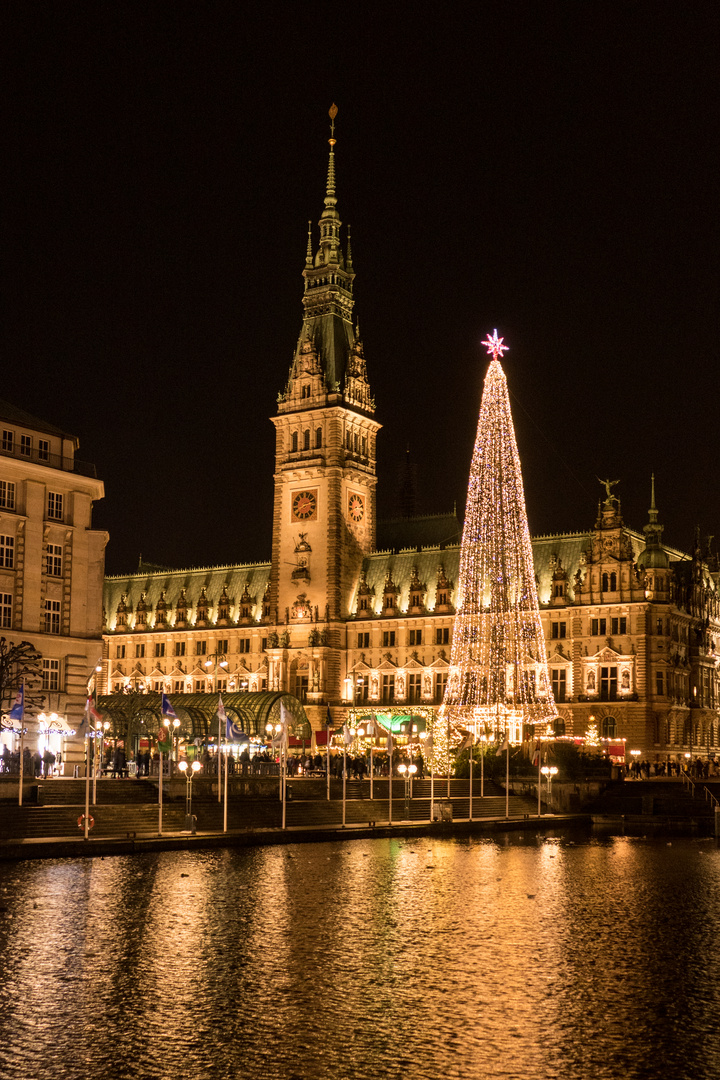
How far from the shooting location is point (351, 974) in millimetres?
24719

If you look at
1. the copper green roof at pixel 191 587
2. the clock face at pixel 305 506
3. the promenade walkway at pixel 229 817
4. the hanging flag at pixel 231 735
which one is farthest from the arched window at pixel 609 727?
the hanging flag at pixel 231 735

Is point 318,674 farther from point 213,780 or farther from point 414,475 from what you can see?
point 213,780

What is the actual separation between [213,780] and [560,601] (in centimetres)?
6446

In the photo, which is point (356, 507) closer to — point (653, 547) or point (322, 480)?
point (322, 480)

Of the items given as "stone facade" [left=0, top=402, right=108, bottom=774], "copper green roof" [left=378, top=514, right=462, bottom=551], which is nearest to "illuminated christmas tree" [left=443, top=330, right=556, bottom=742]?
"stone facade" [left=0, top=402, right=108, bottom=774]

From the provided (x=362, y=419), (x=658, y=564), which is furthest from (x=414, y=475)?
(x=658, y=564)

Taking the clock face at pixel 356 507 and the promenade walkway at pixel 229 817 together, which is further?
the clock face at pixel 356 507

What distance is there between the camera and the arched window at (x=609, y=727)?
121 m

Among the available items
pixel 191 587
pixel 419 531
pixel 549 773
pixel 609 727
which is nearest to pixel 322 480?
pixel 419 531

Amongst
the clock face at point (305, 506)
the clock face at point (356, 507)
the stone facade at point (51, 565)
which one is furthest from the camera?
the clock face at point (356, 507)

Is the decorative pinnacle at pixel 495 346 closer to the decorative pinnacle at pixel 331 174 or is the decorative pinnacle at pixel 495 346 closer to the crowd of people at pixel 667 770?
the crowd of people at pixel 667 770

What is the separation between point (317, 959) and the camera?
26.3 meters

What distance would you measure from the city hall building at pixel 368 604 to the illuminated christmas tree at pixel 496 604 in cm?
2840

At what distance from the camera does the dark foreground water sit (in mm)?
18578
